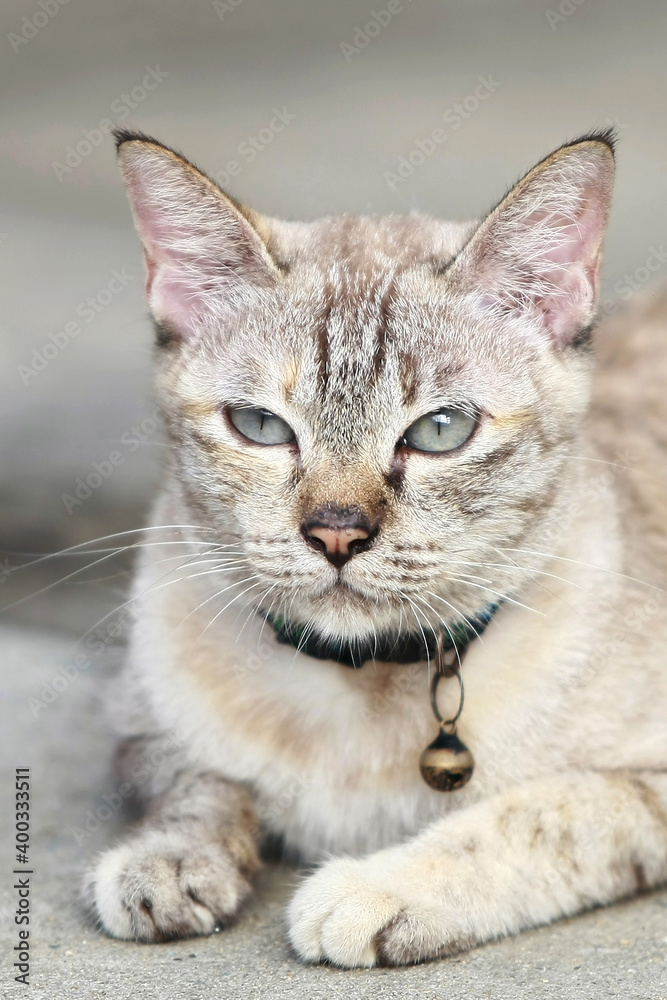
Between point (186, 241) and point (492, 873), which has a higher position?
point (186, 241)

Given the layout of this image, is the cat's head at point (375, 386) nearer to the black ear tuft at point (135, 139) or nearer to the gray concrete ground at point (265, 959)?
the black ear tuft at point (135, 139)

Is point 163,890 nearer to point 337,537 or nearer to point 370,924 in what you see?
point 370,924

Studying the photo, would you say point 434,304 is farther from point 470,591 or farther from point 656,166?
point 656,166

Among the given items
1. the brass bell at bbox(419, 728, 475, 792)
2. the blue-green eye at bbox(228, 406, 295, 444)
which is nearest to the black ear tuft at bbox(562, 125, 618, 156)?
the blue-green eye at bbox(228, 406, 295, 444)

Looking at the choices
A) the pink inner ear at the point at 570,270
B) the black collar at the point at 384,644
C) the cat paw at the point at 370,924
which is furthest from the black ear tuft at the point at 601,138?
the cat paw at the point at 370,924

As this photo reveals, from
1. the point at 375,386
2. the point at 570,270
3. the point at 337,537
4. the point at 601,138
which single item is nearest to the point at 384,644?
the point at 337,537

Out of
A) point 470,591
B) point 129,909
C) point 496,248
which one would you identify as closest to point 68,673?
point 129,909

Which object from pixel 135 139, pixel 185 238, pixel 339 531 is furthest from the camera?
pixel 185 238
